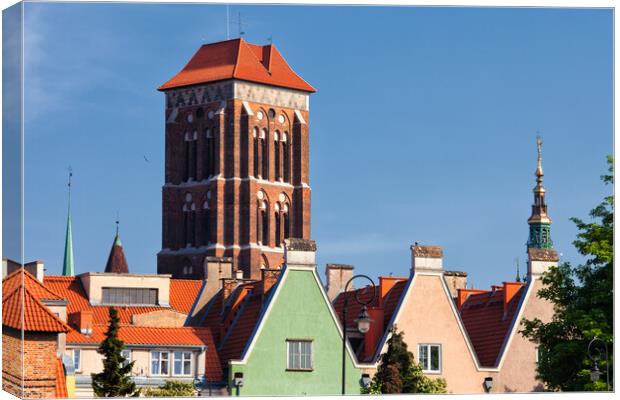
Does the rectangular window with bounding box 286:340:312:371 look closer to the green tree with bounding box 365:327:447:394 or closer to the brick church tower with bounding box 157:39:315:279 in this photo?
the green tree with bounding box 365:327:447:394

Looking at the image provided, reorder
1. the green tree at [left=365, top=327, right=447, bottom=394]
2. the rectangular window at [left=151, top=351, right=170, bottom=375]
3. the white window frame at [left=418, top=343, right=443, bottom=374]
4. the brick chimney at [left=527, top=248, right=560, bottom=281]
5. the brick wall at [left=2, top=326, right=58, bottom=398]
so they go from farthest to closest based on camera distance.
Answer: the brick chimney at [left=527, top=248, right=560, bottom=281]
the white window frame at [left=418, top=343, right=443, bottom=374]
the rectangular window at [left=151, top=351, right=170, bottom=375]
the green tree at [left=365, top=327, right=447, bottom=394]
the brick wall at [left=2, top=326, right=58, bottom=398]

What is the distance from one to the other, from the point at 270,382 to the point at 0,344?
13756 mm

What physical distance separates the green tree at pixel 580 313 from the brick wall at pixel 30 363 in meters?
16.2

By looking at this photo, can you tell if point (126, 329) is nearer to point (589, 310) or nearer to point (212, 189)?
point (589, 310)

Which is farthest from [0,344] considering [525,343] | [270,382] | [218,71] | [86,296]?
[218,71]

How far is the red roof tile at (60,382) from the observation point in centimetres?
6474

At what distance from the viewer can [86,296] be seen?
9375 cm

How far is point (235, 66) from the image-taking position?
135125 millimetres

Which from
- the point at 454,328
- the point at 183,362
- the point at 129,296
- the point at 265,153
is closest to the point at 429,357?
the point at 454,328

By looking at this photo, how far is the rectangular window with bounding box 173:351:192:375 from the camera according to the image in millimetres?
73750

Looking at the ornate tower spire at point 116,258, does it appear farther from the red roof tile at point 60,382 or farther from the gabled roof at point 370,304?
the red roof tile at point 60,382

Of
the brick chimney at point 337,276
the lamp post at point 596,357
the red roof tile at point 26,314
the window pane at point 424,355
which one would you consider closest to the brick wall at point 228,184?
the brick chimney at point 337,276

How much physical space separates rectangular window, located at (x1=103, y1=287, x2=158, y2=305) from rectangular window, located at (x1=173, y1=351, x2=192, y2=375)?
19.4 m

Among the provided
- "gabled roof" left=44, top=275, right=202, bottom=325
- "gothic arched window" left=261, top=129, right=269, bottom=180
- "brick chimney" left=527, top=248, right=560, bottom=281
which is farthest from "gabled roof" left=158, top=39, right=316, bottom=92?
"brick chimney" left=527, top=248, right=560, bottom=281
